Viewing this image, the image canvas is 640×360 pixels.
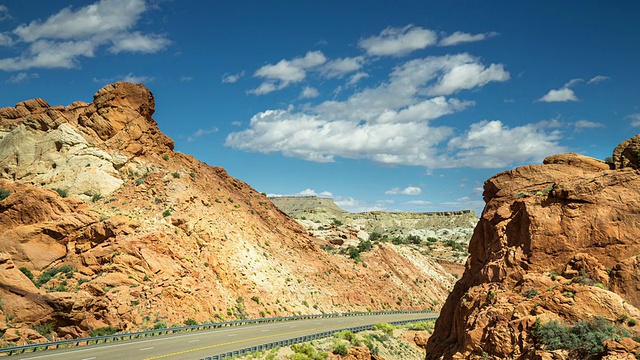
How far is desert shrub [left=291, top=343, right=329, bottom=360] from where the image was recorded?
27.4 metres

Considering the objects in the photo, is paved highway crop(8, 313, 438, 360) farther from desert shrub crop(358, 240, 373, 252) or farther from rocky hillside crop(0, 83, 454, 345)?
desert shrub crop(358, 240, 373, 252)

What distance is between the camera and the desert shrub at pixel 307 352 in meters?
27.4

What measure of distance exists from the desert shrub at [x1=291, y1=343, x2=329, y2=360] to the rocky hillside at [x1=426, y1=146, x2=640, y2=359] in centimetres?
1319

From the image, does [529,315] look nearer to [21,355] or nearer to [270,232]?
[21,355]

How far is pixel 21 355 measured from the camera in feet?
70.6

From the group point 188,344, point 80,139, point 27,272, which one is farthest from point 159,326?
point 80,139

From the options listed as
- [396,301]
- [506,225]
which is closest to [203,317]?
[506,225]

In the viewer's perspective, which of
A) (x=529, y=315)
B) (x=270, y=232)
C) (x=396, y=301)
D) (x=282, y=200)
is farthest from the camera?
(x=282, y=200)

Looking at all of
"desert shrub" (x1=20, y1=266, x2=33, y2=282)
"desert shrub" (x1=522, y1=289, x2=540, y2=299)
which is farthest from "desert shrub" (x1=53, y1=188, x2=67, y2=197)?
"desert shrub" (x1=522, y1=289, x2=540, y2=299)

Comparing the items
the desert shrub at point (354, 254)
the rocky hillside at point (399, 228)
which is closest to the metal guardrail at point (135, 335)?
the desert shrub at point (354, 254)

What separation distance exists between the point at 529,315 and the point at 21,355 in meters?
21.1

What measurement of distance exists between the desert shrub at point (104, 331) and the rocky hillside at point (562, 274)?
19844 mm

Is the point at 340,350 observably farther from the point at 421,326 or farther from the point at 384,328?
the point at 421,326

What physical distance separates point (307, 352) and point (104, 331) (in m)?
11.5
